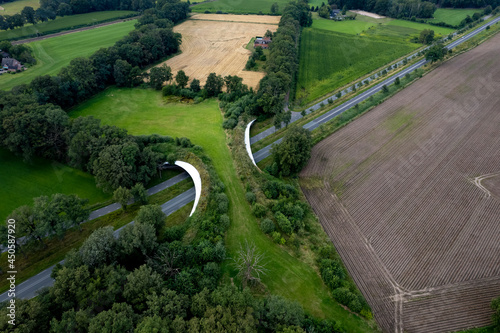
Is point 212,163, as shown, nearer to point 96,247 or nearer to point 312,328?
point 96,247

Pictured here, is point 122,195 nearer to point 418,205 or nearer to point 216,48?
point 418,205

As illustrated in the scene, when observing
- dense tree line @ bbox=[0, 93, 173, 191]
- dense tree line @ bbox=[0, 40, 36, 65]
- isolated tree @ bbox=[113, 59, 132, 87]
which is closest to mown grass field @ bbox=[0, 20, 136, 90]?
dense tree line @ bbox=[0, 40, 36, 65]

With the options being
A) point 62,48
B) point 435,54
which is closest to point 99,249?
point 62,48

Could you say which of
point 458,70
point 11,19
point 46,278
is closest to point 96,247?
point 46,278

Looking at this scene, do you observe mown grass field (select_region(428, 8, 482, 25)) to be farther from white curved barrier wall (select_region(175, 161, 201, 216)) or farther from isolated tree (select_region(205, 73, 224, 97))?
white curved barrier wall (select_region(175, 161, 201, 216))

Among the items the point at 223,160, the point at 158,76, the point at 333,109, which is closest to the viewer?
the point at 223,160

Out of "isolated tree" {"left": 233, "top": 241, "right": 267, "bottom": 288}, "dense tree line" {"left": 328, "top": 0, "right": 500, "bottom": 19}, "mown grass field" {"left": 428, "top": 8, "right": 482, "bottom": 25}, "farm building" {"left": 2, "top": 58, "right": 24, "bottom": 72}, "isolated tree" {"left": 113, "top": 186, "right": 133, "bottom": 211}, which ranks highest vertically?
"dense tree line" {"left": 328, "top": 0, "right": 500, "bottom": 19}
